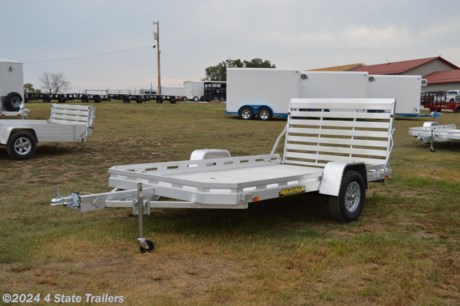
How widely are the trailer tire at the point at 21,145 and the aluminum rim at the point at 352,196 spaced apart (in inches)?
287

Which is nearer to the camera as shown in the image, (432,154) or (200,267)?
(200,267)

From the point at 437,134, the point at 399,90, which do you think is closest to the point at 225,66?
the point at 399,90

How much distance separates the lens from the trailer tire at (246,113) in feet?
84.7

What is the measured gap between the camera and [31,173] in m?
8.98

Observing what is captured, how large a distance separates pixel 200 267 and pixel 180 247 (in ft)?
1.79

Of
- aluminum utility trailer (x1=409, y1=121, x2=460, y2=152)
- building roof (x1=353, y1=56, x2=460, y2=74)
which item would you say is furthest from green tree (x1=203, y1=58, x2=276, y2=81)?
aluminum utility trailer (x1=409, y1=121, x2=460, y2=152)

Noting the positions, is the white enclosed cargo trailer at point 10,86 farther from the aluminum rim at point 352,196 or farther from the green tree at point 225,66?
the green tree at point 225,66

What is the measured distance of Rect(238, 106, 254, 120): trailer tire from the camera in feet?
84.7

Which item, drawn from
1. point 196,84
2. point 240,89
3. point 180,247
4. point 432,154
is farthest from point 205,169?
point 196,84

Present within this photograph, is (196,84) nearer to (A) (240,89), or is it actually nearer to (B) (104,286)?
(A) (240,89)

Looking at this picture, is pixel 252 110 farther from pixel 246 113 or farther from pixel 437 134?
pixel 437 134

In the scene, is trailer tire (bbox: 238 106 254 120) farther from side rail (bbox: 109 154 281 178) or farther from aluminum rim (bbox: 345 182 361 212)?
aluminum rim (bbox: 345 182 361 212)

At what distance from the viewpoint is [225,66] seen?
328 ft

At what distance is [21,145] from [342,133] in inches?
271
